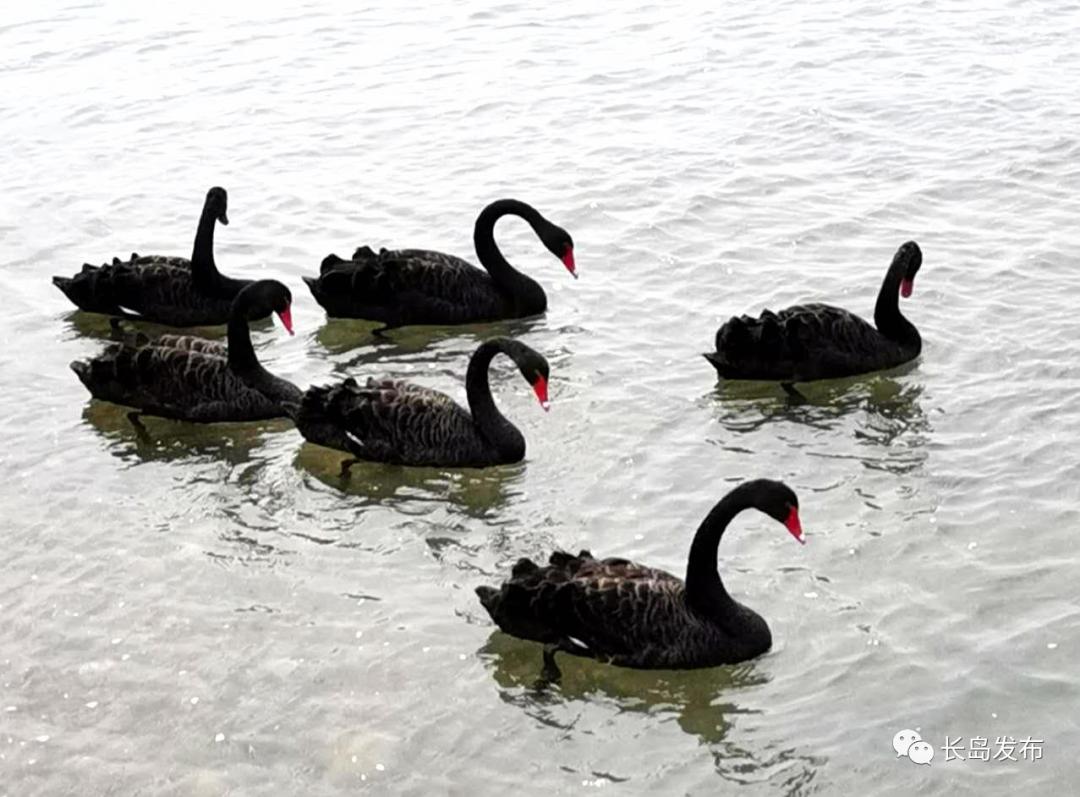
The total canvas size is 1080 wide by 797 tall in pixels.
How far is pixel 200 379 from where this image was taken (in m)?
9.17

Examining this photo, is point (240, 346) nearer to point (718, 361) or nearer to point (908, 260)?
point (718, 361)

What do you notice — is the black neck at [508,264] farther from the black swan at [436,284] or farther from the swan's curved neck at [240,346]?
the swan's curved neck at [240,346]

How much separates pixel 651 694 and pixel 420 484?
2063mm

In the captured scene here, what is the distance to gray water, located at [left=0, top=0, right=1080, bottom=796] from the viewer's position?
6602mm

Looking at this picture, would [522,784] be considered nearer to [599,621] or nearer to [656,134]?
[599,621]

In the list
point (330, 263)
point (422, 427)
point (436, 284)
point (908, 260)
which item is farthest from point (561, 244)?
point (422, 427)

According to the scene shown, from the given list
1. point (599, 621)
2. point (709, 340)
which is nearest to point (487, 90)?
point (709, 340)

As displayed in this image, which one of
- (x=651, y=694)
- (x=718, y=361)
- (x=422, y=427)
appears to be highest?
(x=422, y=427)

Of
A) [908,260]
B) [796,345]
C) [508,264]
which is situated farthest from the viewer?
[508,264]

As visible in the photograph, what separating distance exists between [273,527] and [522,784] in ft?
7.37

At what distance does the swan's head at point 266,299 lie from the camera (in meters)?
9.20

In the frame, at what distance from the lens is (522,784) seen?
6305 mm

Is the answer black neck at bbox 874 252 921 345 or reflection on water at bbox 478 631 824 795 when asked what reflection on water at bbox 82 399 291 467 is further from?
black neck at bbox 874 252 921 345

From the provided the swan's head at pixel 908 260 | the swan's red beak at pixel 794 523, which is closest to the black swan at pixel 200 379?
the swan's red beak at pixel 794 523
